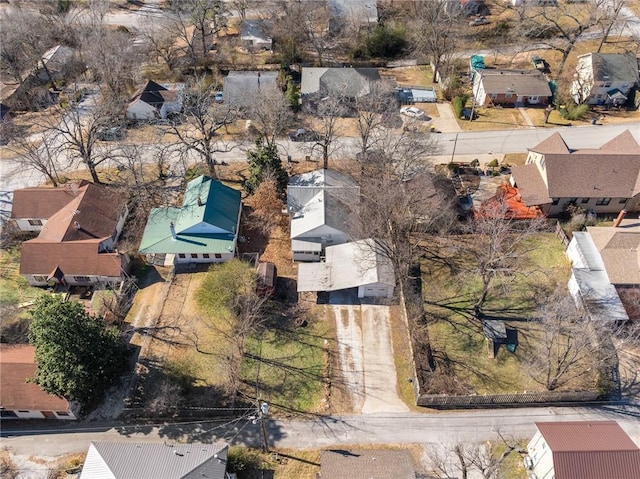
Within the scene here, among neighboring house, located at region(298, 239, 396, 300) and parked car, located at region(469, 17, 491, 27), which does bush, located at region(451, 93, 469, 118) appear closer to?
parked car, located at region(469, 17, 491, 27)

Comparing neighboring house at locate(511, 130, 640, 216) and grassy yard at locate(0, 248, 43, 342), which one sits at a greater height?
neighboring house at locate(511, 130, 640, 216)

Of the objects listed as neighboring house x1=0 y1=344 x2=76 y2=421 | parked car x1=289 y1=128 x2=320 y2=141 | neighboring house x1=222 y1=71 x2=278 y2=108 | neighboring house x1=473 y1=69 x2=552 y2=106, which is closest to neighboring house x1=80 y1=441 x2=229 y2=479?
neighboring house x1=0 y1=344 x2=76 y2=421

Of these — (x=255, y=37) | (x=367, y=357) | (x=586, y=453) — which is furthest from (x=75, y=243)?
(x=255, y=37)

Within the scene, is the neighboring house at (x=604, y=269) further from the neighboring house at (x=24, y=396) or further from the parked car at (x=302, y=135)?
the neighboring house at (x=24, y=396)

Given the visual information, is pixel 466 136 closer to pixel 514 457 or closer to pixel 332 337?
pixel 332 337

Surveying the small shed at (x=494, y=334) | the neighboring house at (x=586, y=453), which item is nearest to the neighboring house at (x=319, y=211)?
the small shed at (x=494, y=334)
